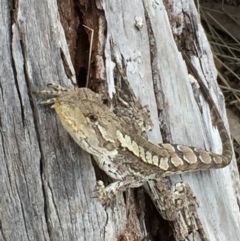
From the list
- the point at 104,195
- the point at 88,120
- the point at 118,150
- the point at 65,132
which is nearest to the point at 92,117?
the point at 88,120

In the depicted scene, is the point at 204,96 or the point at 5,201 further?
the point at 204,96

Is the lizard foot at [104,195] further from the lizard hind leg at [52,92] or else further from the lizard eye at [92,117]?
the lizard hind leg at [52,92]

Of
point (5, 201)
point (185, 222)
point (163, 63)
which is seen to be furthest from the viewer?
point (163, 63)

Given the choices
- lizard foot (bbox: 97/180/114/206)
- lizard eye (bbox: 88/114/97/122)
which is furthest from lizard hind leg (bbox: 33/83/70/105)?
lizard foot (bbox: 97/180/114/206)

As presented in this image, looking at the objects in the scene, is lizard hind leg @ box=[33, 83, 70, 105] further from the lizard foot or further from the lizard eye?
the lizard foot

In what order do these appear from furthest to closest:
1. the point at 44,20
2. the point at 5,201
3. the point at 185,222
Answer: the point at 185,222
the point at 44,20
the point at 5,201

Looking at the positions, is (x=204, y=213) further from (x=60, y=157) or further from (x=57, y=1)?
(x=57, y=1)

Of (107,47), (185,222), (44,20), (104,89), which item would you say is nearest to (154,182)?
(185,222)

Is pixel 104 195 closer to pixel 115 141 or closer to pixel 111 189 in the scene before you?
pixel 111 189
